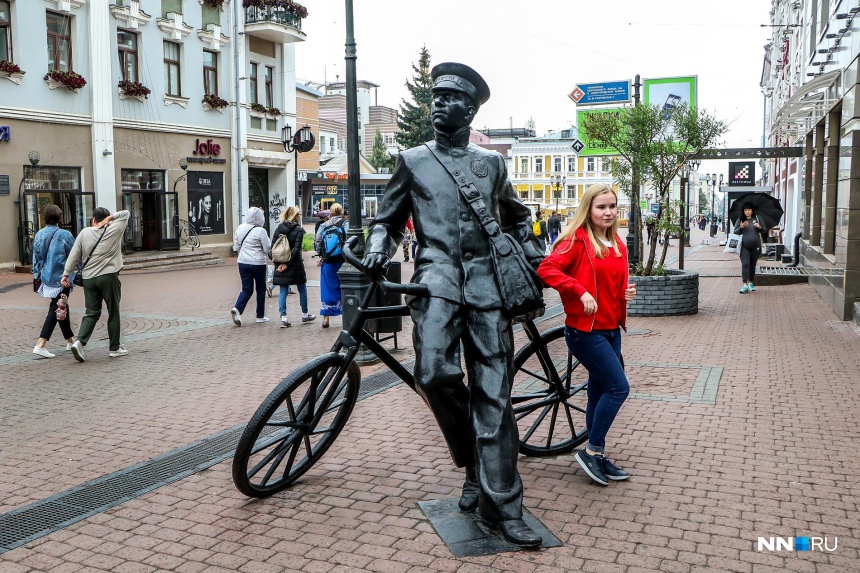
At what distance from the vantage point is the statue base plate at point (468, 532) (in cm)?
364

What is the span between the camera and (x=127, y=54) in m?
24.2

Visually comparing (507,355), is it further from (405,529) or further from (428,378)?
(405,529)

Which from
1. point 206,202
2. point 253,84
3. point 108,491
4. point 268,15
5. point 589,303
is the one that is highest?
point 268,15

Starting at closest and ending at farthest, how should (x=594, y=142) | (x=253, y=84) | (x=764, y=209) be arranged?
(x=594, y=142) < (x=764, y=209) < (x=253, y=84)

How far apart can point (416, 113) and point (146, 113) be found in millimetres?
40186

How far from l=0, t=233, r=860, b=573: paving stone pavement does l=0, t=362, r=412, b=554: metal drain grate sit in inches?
3.8

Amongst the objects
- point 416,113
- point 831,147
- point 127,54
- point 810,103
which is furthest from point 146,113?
point 416,113

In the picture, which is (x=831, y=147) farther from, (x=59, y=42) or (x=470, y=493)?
(x=59, y=42)

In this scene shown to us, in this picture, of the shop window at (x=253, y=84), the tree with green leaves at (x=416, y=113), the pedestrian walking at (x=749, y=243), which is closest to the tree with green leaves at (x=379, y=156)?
the tree with green leaves at (x=416, y=113)

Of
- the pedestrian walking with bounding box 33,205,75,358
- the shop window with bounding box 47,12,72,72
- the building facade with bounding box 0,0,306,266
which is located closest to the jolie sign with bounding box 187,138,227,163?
the building facade with bounding box 0,0,306,266

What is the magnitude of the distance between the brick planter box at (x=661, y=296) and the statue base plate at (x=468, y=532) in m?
8.25

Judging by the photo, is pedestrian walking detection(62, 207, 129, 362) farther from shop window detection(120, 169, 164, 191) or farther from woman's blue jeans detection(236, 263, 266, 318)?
shop window detection(120, 169, 164, 191)

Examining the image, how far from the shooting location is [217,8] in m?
27.8

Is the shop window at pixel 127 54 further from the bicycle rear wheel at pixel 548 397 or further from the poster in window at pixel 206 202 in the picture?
the bicycle rear wheel at pixel 548 397
